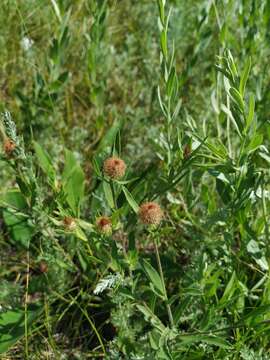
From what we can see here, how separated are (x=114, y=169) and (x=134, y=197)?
0.74 ft

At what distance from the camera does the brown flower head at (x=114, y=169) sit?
4.39ft

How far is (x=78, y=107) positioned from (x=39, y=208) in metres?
1.04

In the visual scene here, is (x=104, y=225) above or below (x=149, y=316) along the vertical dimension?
above

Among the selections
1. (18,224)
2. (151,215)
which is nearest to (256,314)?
(151,215)

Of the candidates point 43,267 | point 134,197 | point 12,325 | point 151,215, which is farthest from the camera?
point 43,267

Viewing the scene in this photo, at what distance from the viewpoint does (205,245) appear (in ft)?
5.59

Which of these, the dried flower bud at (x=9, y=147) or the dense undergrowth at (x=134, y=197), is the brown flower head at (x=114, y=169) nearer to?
the dense undergrowth at (x=134, y=197)

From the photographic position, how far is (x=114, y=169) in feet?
4.40

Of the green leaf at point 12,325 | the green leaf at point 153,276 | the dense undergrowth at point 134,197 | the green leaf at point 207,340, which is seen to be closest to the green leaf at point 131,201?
the dense undergrowth at point 134,197

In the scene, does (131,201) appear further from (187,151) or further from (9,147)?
(9,147)

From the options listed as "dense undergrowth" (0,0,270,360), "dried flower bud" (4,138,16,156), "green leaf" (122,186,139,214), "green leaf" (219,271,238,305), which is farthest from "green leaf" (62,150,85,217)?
"green leaf" (219,271,238,305)

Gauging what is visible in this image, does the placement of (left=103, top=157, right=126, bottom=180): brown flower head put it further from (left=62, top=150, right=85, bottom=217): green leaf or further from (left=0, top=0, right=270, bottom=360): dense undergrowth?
(left=62, top=150, right=85, bottom=217): green leaf

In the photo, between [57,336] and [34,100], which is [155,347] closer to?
[57,336]

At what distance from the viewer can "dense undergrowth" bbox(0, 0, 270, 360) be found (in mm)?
1465
